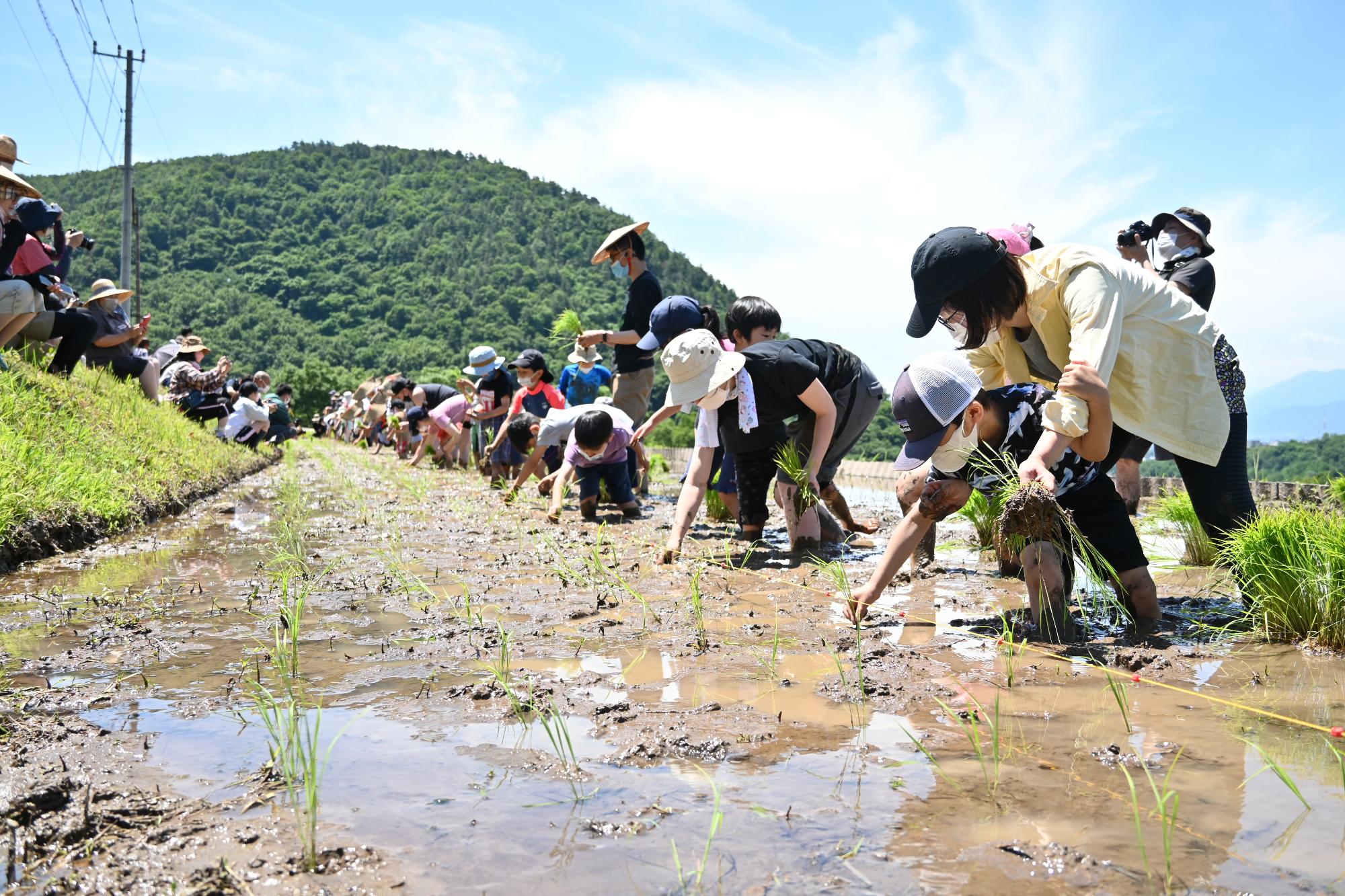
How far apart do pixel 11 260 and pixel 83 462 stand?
198 cm

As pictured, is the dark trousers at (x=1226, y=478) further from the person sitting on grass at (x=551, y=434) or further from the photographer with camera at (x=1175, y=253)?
the person sitting on grass at (x=551, y=434)

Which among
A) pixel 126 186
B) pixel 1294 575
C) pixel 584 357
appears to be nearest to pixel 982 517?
pixel 1294 575

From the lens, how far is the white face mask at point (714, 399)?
475 centimetres

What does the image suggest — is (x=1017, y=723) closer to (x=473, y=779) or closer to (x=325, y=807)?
(x=473, y=779)

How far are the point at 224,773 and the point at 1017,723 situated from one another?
1.70 m

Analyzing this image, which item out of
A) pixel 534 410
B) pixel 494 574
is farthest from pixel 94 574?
pixel 534 410

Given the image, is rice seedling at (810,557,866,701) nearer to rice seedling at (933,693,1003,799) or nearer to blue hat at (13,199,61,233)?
rice seedling at (933,693,1003,799)

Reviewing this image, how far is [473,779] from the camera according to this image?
73.9 inches

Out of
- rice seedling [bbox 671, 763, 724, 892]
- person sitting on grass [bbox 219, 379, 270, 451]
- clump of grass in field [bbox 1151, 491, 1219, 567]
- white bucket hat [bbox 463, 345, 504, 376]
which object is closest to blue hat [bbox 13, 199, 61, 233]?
white bucket hat [bbox 463, 345, 504, 376]

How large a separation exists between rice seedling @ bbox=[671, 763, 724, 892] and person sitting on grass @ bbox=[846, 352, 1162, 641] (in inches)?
63.4

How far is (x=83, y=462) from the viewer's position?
249 inches

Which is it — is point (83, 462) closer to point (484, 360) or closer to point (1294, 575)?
point (484, 360)

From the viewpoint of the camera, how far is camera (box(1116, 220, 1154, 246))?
19.7 feet

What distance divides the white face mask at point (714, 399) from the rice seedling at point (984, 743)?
102 inches
